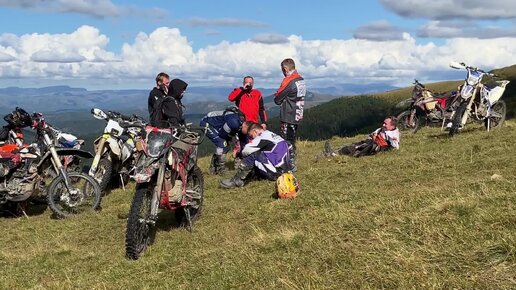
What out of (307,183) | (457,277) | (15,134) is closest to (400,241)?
(457,277)

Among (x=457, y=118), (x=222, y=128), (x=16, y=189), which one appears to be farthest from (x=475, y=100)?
(x=16, y=189)

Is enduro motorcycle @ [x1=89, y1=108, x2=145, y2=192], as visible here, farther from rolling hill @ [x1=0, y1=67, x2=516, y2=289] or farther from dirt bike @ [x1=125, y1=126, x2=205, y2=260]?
dirt bike @ [x1=125, y1=126, x2=205, y2=260]

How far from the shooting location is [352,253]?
18.0 ft

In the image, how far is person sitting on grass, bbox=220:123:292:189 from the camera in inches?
457

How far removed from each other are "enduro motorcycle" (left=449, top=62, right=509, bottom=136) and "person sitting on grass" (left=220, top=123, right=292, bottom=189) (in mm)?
7324

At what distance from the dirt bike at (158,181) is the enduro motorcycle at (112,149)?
397cm

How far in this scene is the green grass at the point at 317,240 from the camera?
4859 millimetres

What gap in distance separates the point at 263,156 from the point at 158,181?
188 inches

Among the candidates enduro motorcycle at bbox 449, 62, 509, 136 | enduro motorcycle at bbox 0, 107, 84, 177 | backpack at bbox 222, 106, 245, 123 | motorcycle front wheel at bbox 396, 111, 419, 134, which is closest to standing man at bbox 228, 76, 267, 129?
backpack at bbox 222, 106, 245, 123

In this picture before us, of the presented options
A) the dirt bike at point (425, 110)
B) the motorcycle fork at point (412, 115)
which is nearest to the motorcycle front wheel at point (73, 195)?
the dirt bike at point (425, 110)

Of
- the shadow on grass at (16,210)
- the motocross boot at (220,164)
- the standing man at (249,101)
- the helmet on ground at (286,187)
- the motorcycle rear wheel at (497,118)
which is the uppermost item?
the standing man at (249,101)

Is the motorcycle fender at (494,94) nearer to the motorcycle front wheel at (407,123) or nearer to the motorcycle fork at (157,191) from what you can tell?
the motorcycle front wheel at (407,123)

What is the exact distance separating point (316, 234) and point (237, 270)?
4.59ft

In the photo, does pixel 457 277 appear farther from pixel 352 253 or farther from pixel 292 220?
pixel 292 220
